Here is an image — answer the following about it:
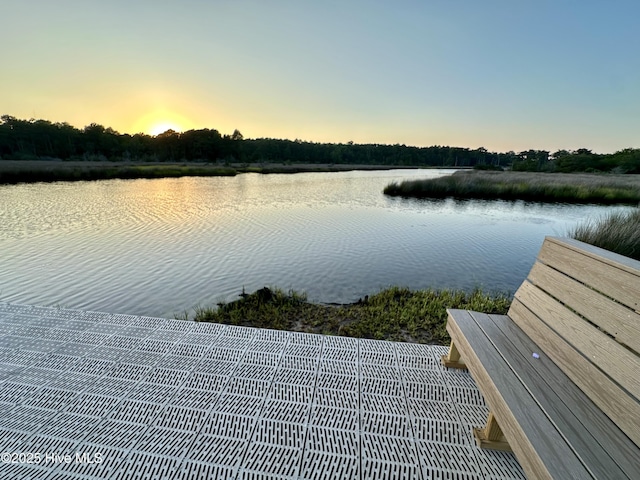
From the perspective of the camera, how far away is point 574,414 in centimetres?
119

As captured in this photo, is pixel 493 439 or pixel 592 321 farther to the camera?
pixel 493 439

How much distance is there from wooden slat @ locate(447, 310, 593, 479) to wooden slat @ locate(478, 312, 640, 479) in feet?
0.13

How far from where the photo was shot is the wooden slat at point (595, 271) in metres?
1.24

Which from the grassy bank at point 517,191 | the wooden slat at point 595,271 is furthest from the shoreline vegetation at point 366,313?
the grassy bank at point 517,191

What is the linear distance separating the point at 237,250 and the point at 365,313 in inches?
171

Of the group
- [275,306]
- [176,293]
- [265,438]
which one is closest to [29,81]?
[176,293]

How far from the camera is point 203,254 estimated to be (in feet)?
22.0

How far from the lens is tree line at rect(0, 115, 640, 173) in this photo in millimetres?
44594

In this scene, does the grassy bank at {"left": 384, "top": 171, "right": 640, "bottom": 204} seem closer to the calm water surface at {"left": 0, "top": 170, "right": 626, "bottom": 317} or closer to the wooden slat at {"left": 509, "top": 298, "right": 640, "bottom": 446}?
the calm water surface at {"left": 0, "top": 170, "right": 626, "bottom": 317}

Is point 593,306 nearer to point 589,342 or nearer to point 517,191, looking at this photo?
point 589,342

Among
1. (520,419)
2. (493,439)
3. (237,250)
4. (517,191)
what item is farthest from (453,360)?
(517,191)

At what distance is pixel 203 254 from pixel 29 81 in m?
20.3

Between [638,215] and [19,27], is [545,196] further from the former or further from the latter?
[19,27]

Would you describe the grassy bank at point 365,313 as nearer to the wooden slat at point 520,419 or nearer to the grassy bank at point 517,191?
the wooden slat at point 520,419
